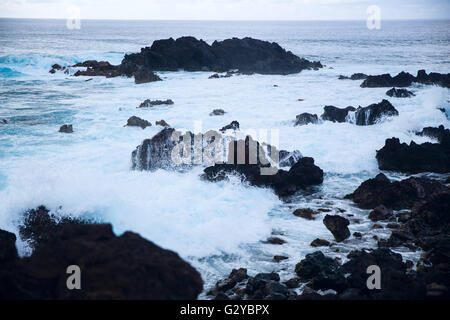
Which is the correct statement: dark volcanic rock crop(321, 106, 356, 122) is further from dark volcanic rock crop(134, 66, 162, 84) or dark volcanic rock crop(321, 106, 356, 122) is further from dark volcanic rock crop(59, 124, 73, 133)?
dark volcanic rock crop(134, 66, 162, 84)

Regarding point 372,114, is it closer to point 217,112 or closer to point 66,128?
point 217,112

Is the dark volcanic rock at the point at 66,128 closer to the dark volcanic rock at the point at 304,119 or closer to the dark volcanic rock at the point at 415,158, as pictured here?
the dark volcanic rock at the point at 304,119

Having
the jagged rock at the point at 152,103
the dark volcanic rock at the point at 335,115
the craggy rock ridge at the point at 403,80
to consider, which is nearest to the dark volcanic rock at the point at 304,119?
the dark volcanic rock at the point at 335,115

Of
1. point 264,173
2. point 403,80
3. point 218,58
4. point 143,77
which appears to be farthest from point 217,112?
point 218,58

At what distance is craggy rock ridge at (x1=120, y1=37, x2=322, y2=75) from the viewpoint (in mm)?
36000

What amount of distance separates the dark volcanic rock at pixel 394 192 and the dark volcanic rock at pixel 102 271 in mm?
6616

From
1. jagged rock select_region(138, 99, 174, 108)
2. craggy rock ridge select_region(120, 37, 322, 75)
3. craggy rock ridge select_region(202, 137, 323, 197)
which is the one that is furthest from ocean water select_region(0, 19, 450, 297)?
craggy rock ridge select_region(120, 37, 322, 75)

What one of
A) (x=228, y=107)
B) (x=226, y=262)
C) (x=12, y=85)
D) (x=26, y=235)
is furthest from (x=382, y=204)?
(x=12, y=85)

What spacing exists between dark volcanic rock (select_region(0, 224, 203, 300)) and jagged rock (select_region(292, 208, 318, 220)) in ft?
17.1

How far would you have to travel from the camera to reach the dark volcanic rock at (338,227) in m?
7.91

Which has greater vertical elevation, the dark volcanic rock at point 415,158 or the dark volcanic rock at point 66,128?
the dark volcanic rock at point 66,128

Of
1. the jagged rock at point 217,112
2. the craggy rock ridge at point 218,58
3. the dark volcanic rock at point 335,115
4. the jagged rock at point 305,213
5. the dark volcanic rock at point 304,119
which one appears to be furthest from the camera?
the craggy rock ridge at point 218,58
